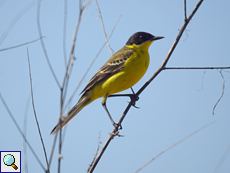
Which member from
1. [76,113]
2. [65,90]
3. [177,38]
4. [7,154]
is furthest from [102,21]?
[65,90]

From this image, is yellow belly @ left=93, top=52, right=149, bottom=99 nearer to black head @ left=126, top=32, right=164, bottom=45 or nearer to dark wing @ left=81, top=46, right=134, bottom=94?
dark wing @ left=81, top=46, right=134, bottom=94

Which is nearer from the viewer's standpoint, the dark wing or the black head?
the dark wing

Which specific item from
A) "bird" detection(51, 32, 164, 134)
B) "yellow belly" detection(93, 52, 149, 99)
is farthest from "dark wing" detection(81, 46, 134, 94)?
"yellow belly" detection(93, 52, 149, 99)

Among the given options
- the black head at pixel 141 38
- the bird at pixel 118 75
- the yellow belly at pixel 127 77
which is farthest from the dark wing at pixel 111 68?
the black head at pixel 141 38

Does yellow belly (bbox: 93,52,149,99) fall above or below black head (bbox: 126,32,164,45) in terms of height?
below

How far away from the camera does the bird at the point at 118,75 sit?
5.62 metres

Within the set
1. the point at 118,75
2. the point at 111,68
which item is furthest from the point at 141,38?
the point at 118,75

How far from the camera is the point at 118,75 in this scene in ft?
18.6

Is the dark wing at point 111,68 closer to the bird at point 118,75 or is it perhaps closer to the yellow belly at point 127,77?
the bird at point 118,75

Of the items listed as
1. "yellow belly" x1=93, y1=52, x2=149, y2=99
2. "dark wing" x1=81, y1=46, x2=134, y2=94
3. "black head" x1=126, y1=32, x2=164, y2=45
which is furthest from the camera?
"black head" x1=126, y1=32, x2=164, y2=45

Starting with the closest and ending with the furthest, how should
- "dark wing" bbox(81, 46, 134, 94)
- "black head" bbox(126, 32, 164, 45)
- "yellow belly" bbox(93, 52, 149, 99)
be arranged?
"yellow belly" bbox(93, 52, 149, 99) < "dark wing" bbox(81, 46, 134, 94) < "black head" bbox(126, 32, 164, 45)

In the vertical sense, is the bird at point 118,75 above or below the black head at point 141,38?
below

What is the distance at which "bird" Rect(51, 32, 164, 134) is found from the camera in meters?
5.62

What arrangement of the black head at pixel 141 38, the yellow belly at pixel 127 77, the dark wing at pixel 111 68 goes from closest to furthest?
the yellow belly at pixel 127 77 < the dark wing at pixel 111 68 < the black head at pixel 141 38
